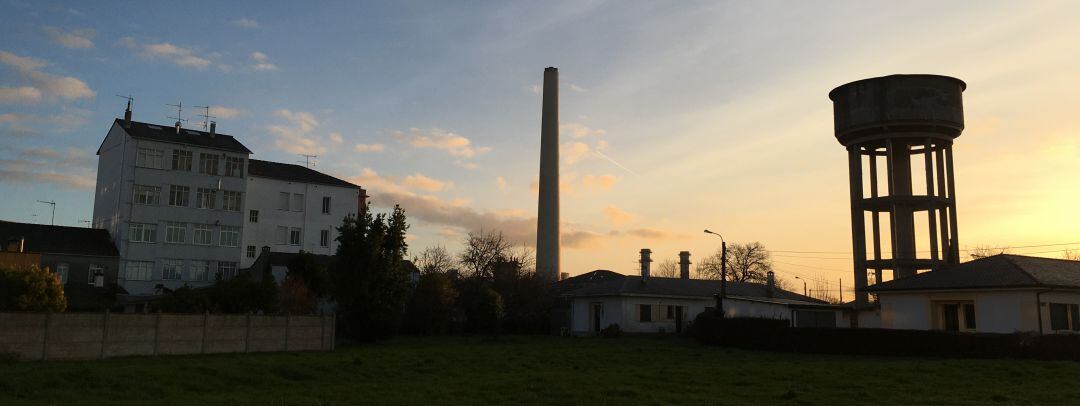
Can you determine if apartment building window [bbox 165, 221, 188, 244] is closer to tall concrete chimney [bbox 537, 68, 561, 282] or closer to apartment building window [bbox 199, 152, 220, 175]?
apartment building window [bbox 199, 152, 220, 175]

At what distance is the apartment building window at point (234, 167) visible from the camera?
63062mm

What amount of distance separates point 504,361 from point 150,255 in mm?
40497

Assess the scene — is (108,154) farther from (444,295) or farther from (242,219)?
(444,295)

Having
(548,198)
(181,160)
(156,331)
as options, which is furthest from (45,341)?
Result: (548,198)

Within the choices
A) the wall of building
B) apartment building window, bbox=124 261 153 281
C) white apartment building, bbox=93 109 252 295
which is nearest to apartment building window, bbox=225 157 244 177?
white apartment building, bbox=93 109 252 295

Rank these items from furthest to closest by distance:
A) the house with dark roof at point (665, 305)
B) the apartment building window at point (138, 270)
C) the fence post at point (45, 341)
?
the apartment building window at point (138, 270)
the house with dark roof at point (665, 305)
the fence post at point (45, 341)

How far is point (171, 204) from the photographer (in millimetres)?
60344

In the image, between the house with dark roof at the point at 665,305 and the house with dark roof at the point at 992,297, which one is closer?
the house with dark roof at the point at 992,297

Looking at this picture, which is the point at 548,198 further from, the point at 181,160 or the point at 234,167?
the point at 181,160

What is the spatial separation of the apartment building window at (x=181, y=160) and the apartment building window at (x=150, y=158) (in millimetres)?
870

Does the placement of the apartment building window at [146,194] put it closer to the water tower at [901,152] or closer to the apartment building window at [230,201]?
the apartment building window at [230,201]

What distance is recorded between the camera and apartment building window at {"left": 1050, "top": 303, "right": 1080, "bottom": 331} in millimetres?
35188

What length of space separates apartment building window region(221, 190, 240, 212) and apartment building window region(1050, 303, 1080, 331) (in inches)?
2100

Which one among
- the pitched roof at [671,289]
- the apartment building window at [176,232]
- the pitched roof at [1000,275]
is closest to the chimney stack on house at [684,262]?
the pitched roof at [671,289]
